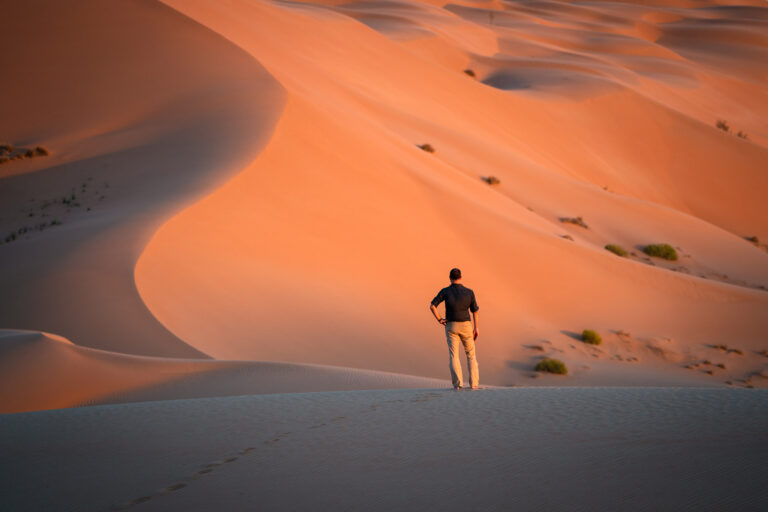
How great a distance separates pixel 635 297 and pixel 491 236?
3942mm

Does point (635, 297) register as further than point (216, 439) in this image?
Yes

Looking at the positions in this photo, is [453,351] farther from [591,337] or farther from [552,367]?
[591,337]

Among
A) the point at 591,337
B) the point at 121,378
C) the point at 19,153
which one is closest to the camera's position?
the point at 121,378

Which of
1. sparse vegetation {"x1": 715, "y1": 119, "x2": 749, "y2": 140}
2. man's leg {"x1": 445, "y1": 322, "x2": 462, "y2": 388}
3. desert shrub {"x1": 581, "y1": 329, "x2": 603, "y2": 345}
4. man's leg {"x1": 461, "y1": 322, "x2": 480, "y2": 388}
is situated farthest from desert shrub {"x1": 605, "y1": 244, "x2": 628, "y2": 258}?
sparse vegetation {"x1": 715, "y1": 119, "x2": 749, "y2": 140}

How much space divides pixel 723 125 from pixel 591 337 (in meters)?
38.7

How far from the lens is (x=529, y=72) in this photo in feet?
160

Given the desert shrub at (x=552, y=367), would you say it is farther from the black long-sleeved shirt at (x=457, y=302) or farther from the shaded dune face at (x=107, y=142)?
the shaded dune face at (x=107, y=142)

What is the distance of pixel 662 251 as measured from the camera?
68.2ft

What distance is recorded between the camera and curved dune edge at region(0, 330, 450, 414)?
24.0 ft

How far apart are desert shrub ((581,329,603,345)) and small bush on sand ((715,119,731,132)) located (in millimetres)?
37516

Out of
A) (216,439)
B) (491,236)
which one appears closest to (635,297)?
(491,236)

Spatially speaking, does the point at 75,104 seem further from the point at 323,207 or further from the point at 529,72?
the point at 529,72

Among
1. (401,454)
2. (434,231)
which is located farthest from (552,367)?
(401,454)

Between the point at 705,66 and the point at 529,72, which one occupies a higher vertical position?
the point at 705,66
